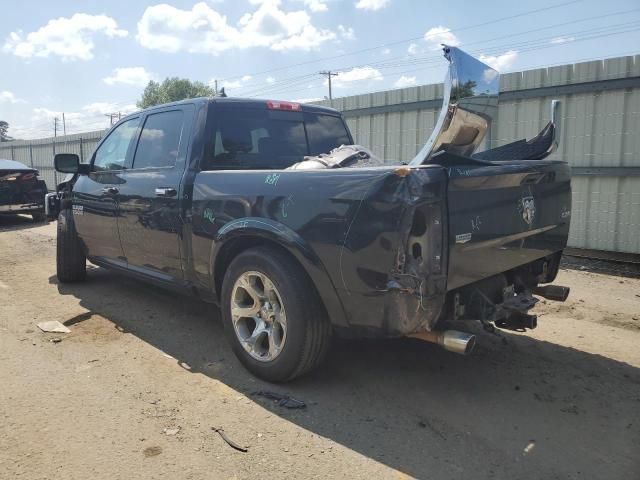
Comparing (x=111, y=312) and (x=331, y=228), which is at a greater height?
(x=331, y=228)

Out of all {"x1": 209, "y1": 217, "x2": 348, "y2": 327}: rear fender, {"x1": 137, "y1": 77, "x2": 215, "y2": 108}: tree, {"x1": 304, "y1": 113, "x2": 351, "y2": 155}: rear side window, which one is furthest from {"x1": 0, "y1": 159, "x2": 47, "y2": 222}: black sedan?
{"x1": 137, "y1": 77, "x2": 215, "y2": 108}: tree

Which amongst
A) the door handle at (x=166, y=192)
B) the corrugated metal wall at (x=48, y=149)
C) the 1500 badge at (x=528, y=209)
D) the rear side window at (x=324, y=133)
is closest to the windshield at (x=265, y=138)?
the rear side window at (x=324, y=133)

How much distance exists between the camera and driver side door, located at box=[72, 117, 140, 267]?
4992 millimetres

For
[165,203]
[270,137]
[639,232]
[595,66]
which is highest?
[595,66]

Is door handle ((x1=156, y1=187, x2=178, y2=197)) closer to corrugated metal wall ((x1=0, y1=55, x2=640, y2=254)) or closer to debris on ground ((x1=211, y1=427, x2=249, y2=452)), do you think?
debris on ground ((x1=211, y1=427, x2=249, y2=452))

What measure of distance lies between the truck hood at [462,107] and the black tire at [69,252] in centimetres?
439

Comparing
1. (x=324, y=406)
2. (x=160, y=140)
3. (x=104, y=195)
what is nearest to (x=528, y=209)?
(x=324, y=406)

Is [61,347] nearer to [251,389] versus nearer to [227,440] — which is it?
[251,389]

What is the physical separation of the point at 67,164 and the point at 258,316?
319 cm

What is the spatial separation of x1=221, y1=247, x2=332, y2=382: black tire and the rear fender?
3.4 inches

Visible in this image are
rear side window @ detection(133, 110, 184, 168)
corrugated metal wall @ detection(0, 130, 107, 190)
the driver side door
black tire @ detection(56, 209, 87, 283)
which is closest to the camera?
rear side window @ detection(133, 110, 184, 168)

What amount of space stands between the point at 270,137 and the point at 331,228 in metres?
1.73

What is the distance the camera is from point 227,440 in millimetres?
2885

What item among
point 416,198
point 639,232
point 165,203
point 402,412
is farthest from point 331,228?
point 639,232
